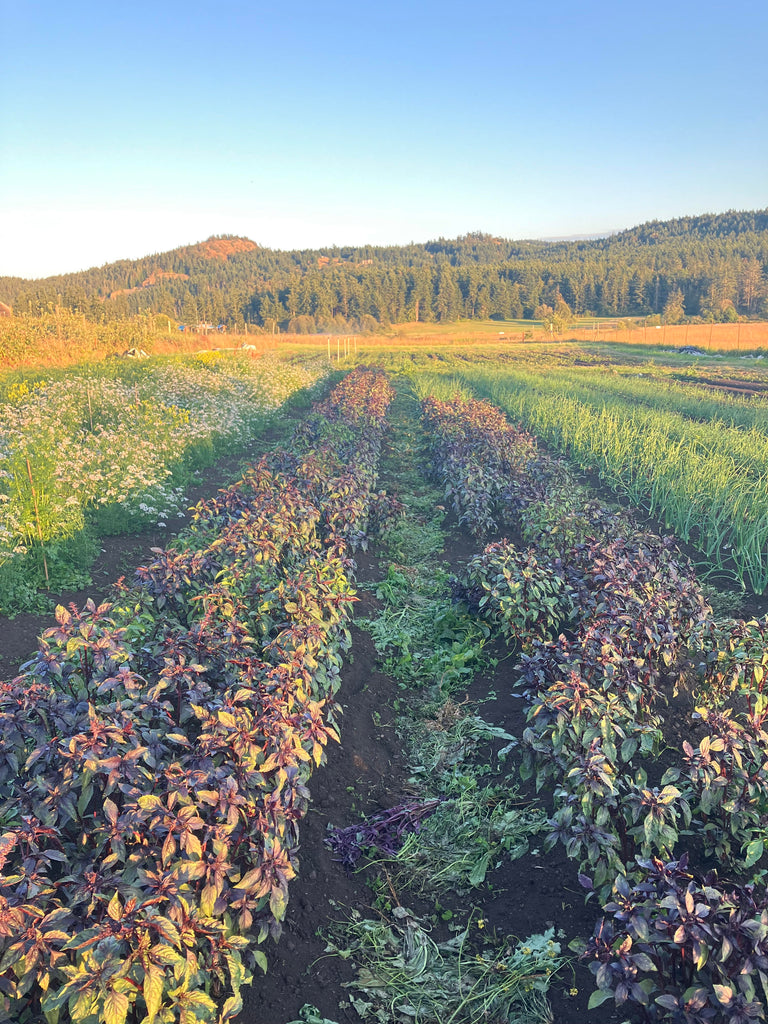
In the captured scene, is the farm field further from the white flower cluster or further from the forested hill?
the forested hill

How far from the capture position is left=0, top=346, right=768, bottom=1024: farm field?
81.4 inches

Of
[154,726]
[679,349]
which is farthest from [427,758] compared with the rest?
[679,349]

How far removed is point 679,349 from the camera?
44656 mm

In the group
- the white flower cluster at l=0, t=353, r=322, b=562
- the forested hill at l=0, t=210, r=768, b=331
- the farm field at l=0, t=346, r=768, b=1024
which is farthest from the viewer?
the forested hill at l=0, t=210, r=768, b=331

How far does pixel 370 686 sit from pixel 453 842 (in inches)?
66.2

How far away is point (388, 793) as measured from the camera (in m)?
3.91

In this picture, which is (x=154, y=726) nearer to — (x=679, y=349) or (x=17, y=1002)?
(x=17, y=1002)

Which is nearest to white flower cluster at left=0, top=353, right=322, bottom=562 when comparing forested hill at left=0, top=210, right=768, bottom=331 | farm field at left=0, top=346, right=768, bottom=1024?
farm field at left=0, top=346, right=768, bottom=1024

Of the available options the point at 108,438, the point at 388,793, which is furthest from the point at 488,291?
the point at 388,793

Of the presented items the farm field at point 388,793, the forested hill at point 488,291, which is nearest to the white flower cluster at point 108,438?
the farm field at point 388,793

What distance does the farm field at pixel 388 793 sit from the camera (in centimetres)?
207

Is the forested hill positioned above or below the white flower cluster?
above

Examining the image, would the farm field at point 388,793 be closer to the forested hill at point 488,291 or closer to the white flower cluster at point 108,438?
the white flower cluster at point 108,438

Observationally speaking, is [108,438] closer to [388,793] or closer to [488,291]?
[388,793]
